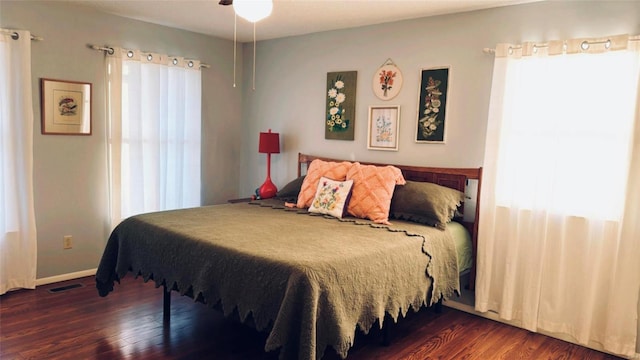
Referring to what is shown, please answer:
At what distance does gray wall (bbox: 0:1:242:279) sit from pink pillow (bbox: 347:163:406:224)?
2328mm

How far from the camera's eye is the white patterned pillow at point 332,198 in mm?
3432

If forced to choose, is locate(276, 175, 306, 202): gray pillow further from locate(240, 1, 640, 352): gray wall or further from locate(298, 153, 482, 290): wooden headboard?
locate(298, 153, 482, 290): wooden headboard

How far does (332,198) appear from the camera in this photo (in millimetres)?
3486

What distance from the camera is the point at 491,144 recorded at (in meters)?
Answer: 3.25

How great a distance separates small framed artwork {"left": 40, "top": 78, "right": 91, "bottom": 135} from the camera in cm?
367

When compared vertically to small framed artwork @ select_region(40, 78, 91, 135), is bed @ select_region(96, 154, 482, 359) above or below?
below

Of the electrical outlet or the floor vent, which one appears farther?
the electrical outlet

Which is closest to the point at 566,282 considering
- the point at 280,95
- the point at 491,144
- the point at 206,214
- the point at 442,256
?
the point at 442,256

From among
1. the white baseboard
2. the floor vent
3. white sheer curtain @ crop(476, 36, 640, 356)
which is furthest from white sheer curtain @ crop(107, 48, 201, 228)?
white sheer curtain @ crop(476, 36, 640, 356)

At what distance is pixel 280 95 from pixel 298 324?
10.5ft

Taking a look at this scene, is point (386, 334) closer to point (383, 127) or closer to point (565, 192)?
point (565, 192)

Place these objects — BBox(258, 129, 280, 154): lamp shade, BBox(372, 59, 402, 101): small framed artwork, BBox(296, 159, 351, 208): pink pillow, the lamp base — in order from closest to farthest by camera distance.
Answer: BBox(296, 159, 351, 208): pink pillow
BBox(372, 59, 402, 101): small framed artwork
the lamp base
BBox(258, 129, 280, 154): lamp shade

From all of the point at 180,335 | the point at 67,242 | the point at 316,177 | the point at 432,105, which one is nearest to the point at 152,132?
the point at 67,242

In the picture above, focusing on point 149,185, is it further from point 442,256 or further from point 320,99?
point 442,256
